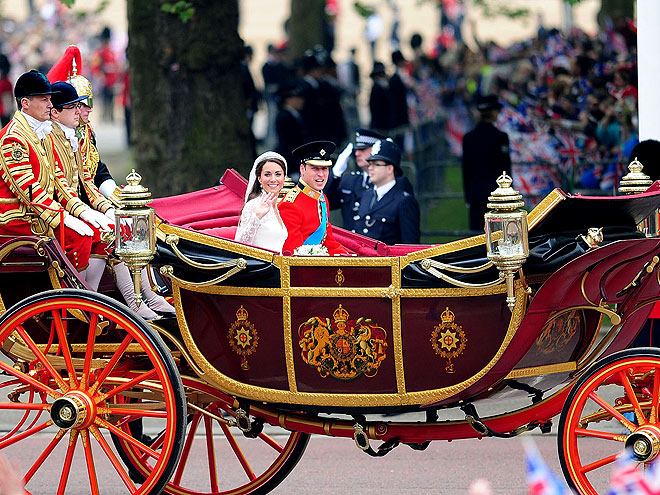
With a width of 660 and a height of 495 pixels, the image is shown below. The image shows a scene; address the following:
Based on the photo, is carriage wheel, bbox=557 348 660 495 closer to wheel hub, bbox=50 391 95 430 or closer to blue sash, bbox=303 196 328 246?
blue sash, bbox=303 196 328 246

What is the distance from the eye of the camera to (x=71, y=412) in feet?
17.3

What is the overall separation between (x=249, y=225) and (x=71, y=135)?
101 cm

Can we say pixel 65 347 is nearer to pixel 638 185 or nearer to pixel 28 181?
pixel 28 181

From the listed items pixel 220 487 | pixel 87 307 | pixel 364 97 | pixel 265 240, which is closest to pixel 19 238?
pixel 87 307

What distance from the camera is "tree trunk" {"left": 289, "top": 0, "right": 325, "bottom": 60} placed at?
2055 centimetres

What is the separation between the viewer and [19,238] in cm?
561

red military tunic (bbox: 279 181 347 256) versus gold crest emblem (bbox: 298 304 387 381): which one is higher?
red military tunic (bbox: 279 181 347 256)

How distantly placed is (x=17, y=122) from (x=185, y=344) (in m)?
1.33

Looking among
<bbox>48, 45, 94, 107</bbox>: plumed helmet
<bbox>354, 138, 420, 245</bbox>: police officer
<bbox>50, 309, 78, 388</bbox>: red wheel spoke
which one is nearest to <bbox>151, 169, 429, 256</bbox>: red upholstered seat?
<bbox>48, 45, 94, 107</bbox>: plumed helmet

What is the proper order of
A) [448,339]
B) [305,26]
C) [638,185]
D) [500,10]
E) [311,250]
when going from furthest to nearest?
[500,10] < [305,26] < [638,185] < [311,250] < [448,339]

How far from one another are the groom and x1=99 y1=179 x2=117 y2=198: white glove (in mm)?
1008

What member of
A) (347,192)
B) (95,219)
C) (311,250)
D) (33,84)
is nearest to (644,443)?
(311,250)

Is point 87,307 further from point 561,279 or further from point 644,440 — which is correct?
point 644,440

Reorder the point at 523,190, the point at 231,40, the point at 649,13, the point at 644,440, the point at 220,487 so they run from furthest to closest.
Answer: the point at 523,190 → the point at 231,40 → the point at 649,13 → the point at 220,487 → the point at 644,440
